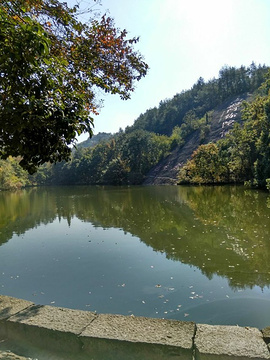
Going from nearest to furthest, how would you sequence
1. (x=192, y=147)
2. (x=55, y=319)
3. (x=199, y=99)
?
(x=55, y=319), (x=192, y=147), (x=199, y=99)

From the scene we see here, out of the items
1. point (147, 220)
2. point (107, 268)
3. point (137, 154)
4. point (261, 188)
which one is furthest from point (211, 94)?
point (107, 268)

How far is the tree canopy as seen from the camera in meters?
2.96

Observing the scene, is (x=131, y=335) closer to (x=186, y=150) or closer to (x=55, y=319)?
(x=55, y=319)

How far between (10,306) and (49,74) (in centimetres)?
299

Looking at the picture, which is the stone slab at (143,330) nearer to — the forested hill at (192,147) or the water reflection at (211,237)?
the water reflection at (211,237)

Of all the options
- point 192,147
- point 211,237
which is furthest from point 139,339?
point 192,147

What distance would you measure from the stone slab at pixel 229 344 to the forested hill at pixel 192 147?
29.6m

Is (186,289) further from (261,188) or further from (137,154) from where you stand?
(137,154)

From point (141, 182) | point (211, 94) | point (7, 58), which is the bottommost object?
point (141, 182)

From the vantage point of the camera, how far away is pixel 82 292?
19.7ft

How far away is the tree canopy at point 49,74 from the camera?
2.96 metres

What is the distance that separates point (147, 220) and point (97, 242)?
4678mm

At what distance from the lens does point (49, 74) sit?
11.9 ft

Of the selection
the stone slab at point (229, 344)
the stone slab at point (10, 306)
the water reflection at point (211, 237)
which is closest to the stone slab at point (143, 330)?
the stone slab at point (229, 344)
